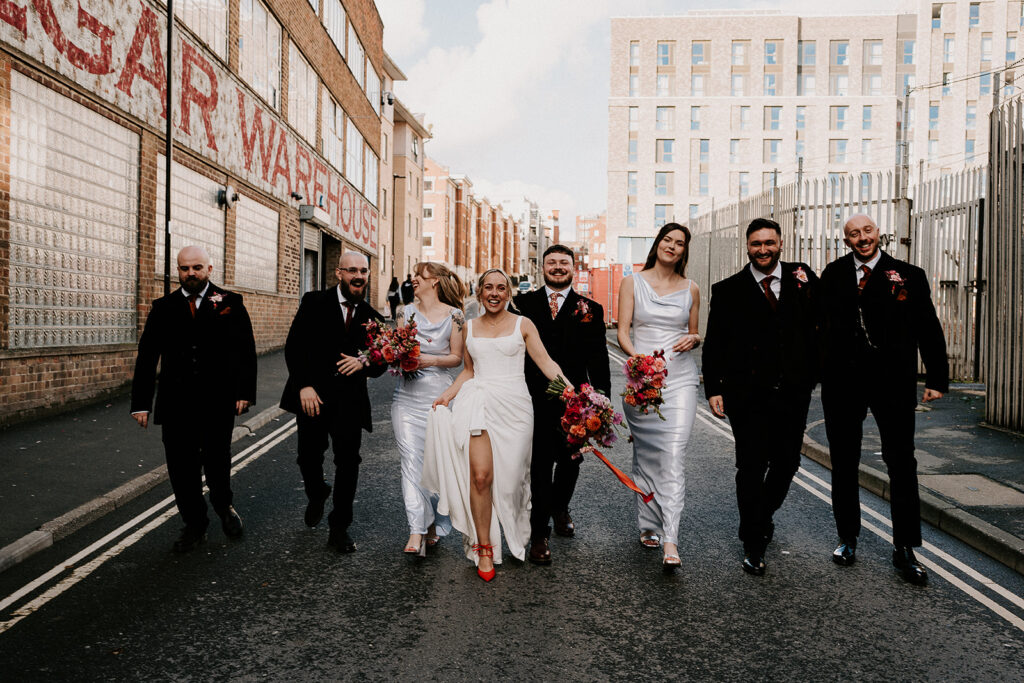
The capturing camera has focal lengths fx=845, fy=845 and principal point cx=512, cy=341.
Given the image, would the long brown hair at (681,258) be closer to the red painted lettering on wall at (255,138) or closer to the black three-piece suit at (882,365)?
the black three-piece suit at (882,365)

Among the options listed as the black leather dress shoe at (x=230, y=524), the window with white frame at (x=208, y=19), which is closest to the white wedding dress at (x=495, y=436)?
the black leather dress shoe at (x=230, y=524)

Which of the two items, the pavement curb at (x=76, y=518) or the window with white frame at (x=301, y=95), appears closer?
the pavement curb at (x=76, y=518)

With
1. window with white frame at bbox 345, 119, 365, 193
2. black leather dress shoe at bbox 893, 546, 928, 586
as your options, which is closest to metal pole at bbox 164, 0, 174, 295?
black leather dress shoe at bbox 893, 546, 928, 586

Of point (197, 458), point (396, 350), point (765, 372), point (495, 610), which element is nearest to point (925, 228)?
point (765, 372)

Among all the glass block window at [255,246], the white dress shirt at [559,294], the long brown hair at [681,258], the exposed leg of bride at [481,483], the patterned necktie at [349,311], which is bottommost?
the exposed leg of bride at [481,483]

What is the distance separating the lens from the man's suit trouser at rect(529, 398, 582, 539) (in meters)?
5.18

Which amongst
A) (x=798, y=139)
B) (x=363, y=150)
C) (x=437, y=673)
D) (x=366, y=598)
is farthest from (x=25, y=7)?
(x=798, y=139)

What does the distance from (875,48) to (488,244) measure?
165ft

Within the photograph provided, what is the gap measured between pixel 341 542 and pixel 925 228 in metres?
12.4

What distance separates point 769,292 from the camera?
16.5 feet

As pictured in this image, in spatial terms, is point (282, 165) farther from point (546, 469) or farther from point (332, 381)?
point (546, 469)

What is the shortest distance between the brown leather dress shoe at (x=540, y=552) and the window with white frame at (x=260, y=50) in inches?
602

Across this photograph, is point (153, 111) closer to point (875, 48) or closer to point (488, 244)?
point (875, 48)

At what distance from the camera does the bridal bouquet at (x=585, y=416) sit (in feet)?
16.3
